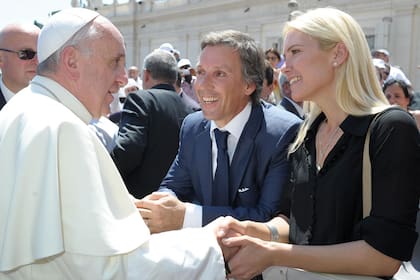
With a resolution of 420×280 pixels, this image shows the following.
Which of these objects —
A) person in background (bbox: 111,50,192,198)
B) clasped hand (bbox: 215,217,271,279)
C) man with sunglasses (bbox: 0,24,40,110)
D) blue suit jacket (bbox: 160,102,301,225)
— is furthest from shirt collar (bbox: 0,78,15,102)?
clasped hand (bbox: 215,217,271,279)

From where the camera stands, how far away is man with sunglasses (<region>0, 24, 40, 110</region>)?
3955mm

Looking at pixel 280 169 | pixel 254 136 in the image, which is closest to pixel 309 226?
pixel 280 169

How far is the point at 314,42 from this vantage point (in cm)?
217

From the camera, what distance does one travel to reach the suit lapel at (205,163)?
8.52 feet

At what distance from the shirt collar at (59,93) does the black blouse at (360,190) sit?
1074mm

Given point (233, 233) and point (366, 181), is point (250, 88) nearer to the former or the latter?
point (233, 233)

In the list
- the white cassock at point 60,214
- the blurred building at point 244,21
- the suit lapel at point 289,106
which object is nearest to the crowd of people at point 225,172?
the white cassock at point 60,214

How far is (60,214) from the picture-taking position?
5.27 ft

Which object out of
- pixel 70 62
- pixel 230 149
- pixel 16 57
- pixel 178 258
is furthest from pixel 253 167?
pixel 16 57

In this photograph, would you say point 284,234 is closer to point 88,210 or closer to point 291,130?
point 291,130

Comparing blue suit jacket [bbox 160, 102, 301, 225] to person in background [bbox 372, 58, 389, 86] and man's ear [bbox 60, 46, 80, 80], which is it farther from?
person in background [bbox 372, 58, 389, 86]

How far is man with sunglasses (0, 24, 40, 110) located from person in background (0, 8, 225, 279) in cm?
236

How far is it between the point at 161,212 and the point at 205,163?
42 centimetres

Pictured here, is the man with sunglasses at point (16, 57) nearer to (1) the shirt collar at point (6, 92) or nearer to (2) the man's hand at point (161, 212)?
(1) the shirt collar at point (6, 92)
